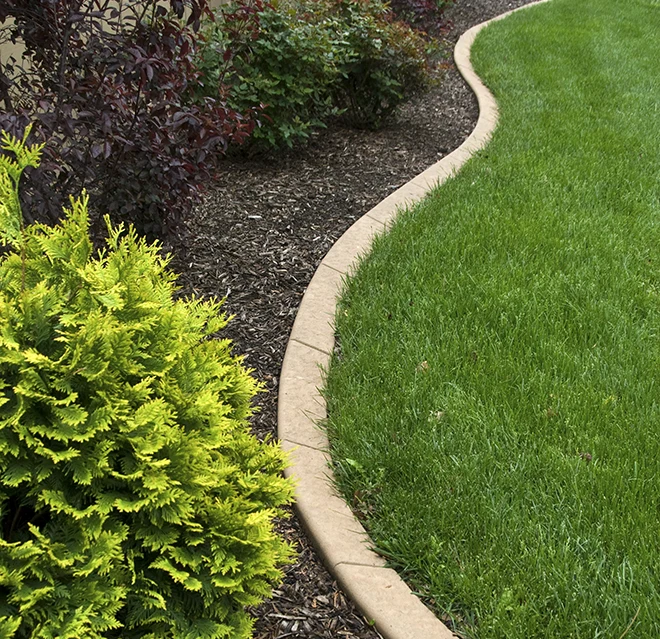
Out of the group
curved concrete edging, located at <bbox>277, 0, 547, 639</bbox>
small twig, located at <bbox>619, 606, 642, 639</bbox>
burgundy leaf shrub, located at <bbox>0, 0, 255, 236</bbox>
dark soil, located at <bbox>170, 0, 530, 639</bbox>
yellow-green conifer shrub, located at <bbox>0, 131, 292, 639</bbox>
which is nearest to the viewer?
yellow-green conifer shrub, located at <bbox>0, 131, 292, 639</bbox>

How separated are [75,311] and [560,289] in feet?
8.92

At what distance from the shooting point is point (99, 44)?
3.37m

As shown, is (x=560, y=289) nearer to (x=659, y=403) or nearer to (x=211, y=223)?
(x=659, y=403)

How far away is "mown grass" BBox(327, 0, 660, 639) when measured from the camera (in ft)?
7.38

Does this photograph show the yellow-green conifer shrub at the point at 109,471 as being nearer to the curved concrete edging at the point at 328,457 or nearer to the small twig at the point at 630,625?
the curved concrete edging at the point at 328,457

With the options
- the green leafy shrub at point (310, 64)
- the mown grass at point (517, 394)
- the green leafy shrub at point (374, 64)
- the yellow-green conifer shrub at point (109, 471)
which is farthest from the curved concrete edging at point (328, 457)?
the green leafy shrub at point (374, 64)

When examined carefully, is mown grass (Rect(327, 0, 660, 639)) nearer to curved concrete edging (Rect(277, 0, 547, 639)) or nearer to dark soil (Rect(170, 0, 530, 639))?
curved concrete edging (Rect(277, 0, 547, 639))

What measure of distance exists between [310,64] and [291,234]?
157 centimetres

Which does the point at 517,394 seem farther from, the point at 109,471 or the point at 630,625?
the point at 109,471

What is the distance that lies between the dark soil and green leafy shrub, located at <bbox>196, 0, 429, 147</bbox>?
278 millimetres

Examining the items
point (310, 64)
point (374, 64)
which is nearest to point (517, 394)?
point (310, 64)

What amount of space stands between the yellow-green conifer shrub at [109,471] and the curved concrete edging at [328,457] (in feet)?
1.27

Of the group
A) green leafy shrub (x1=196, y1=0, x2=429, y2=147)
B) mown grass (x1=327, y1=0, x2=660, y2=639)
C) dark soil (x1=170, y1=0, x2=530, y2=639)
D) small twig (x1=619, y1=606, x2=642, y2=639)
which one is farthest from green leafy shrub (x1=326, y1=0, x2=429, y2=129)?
small twig (x1=619, y1=606, x2=642, y2=639)

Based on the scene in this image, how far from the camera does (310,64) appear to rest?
518 centimetres
